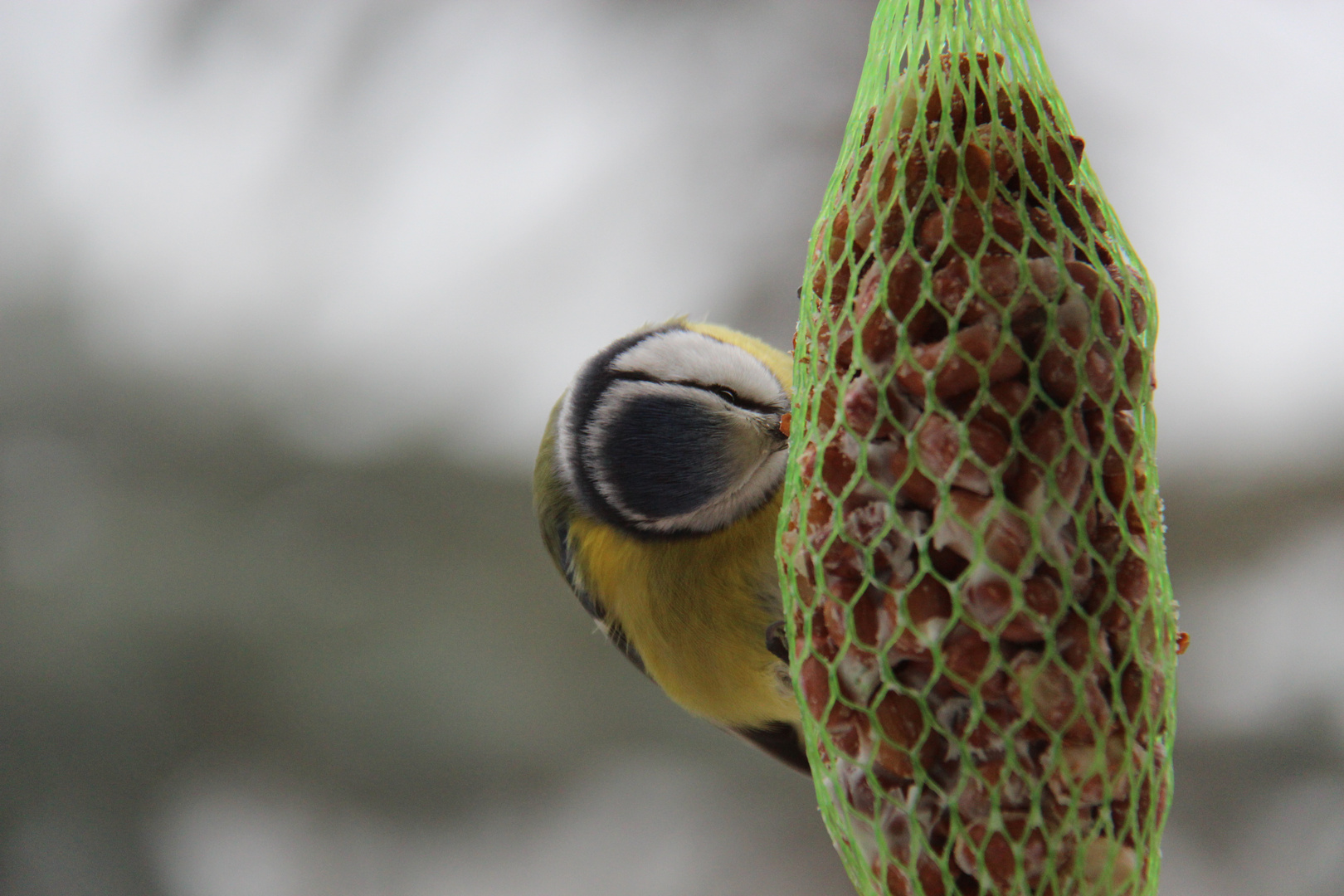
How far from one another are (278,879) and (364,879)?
5.4 inches

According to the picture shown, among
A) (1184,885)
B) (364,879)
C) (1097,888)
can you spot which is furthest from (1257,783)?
(364,879)

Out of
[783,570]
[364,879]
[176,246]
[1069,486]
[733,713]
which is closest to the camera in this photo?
[1069,486]

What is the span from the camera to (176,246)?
1.53m

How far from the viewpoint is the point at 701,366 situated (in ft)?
3.14

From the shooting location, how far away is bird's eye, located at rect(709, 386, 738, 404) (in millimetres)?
944

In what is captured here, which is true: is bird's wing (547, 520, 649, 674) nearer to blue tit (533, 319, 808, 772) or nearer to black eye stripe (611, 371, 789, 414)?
blue tit (533, 319, 808, 772)

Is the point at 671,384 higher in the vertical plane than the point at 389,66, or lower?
lower

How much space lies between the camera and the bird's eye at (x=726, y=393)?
0.94 metres

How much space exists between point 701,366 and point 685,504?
141 mm

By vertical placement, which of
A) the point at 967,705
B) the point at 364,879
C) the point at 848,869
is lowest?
the point at 364,879

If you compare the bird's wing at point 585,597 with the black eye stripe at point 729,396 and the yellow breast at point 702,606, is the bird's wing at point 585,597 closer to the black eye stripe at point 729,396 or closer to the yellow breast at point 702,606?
the yellow breast at point 702,606

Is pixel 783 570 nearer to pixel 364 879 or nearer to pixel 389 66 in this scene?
pixel 389 66

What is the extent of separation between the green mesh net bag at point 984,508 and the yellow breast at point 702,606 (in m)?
0.38

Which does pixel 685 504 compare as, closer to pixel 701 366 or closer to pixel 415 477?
pixel 701 366
